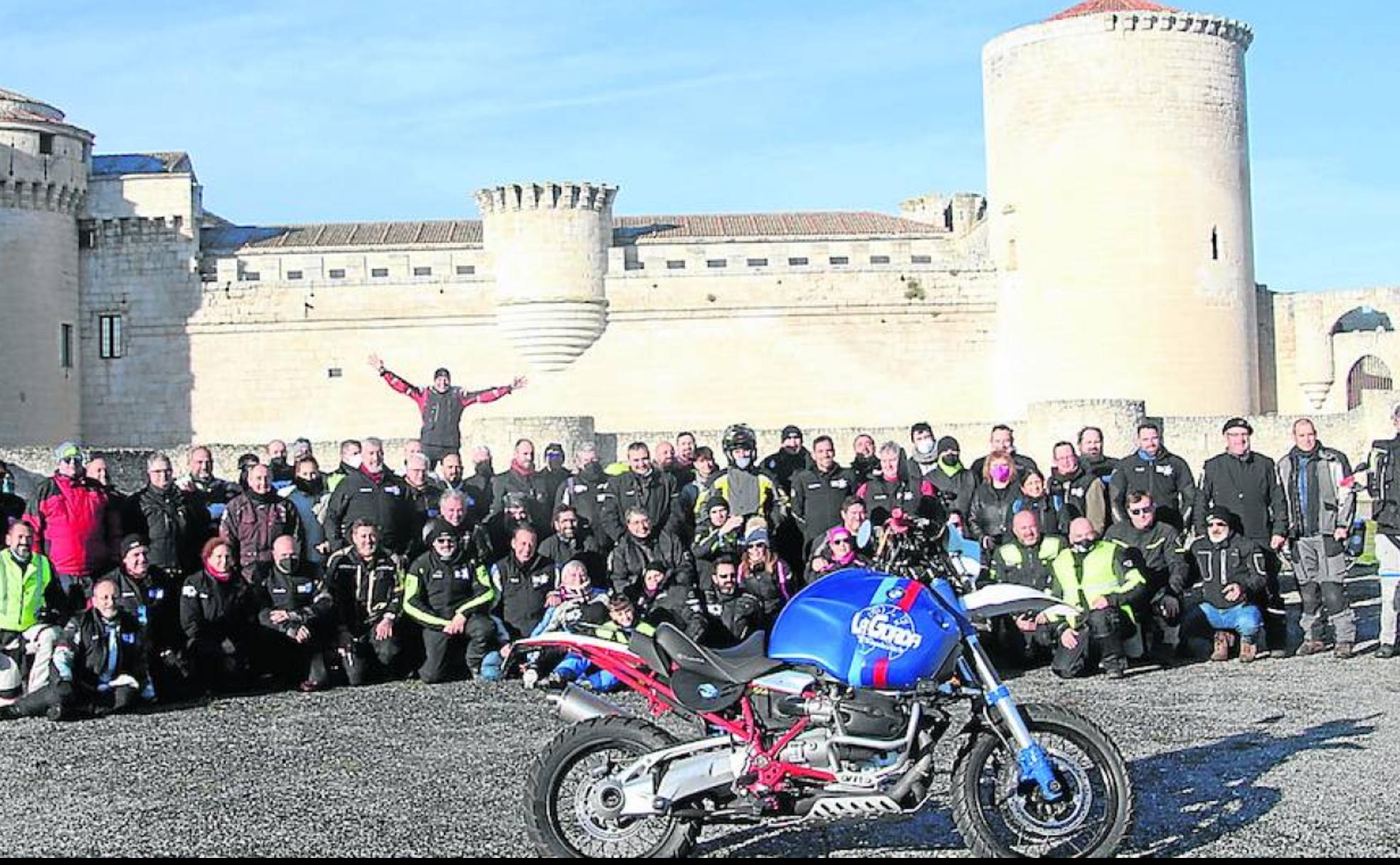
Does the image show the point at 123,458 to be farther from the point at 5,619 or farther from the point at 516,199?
A: the point at 516,199

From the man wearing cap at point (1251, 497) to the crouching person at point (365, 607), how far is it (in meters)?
4.72

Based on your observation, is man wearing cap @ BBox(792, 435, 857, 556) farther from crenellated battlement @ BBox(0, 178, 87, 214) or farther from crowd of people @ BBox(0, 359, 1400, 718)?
crenellated battlement @ BBox(0, 178, 87, 214)

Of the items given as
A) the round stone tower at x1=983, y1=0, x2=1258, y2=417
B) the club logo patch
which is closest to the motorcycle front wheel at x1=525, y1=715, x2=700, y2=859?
the club logo patch

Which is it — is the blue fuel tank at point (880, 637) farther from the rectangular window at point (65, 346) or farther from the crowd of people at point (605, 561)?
the rectangular window at point (65, 346)

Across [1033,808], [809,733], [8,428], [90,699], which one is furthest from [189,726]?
[8,428]

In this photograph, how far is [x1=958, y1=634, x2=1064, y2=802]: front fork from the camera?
16.4ft

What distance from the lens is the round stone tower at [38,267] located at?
3120cm

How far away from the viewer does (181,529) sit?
9766 mm

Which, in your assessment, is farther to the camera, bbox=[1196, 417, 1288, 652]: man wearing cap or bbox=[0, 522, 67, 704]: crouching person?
bbox=[1196, 417, 1288, 652]: man wearing cap

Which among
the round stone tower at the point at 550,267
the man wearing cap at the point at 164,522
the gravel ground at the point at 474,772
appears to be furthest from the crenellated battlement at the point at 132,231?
the gravel ground at the point at 474,772

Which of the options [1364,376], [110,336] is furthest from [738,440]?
[1364,376]

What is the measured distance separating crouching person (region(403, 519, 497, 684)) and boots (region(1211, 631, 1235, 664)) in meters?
3.98

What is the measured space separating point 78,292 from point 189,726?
27382 mm

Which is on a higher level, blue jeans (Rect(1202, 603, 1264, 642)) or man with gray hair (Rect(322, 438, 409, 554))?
man with gray hair (Rect(322, 438, 409, 554))
